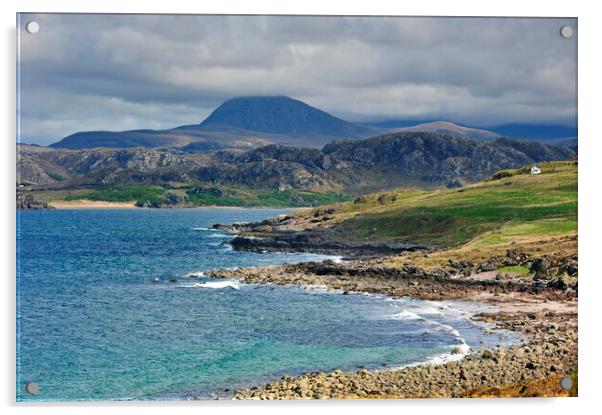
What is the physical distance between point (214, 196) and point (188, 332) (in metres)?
41.4

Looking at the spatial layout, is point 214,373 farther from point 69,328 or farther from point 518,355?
point 518,355

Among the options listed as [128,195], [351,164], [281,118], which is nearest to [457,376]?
[281,118]

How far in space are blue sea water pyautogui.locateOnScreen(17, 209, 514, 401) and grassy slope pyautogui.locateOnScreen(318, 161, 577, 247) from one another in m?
5.50

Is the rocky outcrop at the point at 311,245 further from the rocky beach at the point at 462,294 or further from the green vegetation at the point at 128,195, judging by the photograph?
the green vegetation at the point at 128,195

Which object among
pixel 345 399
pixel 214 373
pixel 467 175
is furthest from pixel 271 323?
pixel 467 175

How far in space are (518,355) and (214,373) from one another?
8986 millimetres

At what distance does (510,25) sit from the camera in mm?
18656

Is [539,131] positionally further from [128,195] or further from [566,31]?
[128,195]

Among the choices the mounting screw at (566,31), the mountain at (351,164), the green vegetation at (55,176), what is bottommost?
the green vegetation at (55,176)

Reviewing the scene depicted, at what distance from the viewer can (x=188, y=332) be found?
2262cm

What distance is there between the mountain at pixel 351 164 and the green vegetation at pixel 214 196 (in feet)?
2.39

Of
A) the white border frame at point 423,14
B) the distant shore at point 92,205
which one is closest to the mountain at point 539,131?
the white border frame at point 423,14

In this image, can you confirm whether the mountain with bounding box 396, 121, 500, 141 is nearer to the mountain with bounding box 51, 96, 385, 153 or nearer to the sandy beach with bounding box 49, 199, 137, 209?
the mountain with bounding box 51, 96, 385, 153

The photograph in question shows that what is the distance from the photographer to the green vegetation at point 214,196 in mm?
39463
